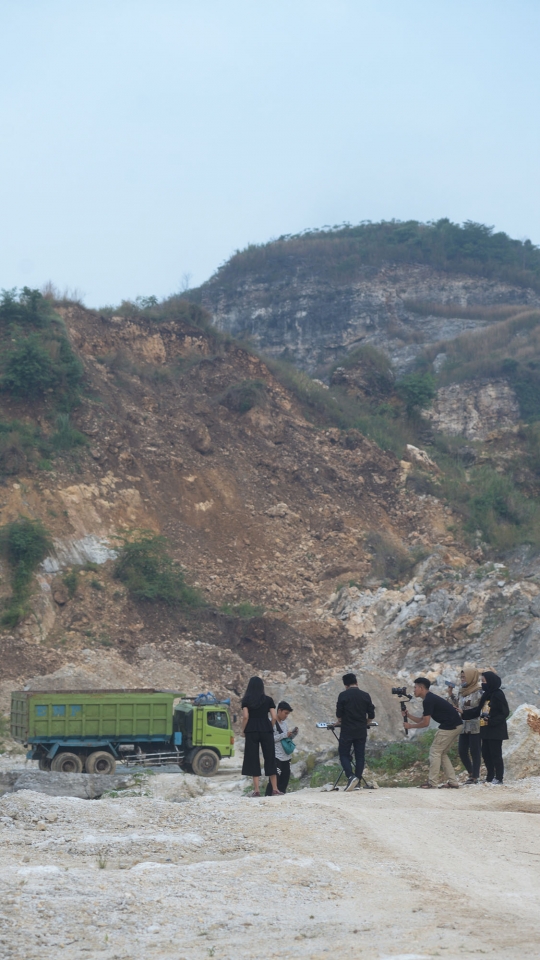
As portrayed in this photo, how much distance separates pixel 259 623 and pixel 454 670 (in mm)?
5663

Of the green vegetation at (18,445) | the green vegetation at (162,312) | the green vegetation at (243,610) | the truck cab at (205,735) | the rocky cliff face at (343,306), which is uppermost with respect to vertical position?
the rocky cliff face at (343,306)

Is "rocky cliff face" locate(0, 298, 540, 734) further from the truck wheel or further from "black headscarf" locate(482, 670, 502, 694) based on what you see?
"black headscarf" locate(482, 670, 502, 694)

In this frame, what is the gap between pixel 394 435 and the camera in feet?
118

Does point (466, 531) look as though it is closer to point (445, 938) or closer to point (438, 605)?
point (438, 605)

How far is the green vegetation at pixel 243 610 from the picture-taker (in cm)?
2463

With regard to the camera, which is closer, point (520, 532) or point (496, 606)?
point (496, 606)

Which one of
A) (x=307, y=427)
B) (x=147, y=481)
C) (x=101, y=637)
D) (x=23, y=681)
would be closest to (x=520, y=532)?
(x=307, y=427)

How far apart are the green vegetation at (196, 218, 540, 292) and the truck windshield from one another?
180ft

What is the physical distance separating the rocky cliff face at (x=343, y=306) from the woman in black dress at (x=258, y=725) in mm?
51902

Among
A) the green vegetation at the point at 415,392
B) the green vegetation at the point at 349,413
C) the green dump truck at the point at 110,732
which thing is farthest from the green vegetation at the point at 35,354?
the green dump truck at the point at 110,732

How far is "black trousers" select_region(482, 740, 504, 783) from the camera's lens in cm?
973

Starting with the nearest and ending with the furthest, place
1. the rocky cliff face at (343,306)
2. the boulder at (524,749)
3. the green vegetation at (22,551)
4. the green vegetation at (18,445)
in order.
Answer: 1. the boulder at (524,749)
2. the green vegetation at (22,551)
3. the green vegetation at (18,445)
4. the rocky cliff face at (343,306)

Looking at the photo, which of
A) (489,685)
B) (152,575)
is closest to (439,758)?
(489,685)

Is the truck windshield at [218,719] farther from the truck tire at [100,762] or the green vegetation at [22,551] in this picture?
the green vegetation at [22,551]
